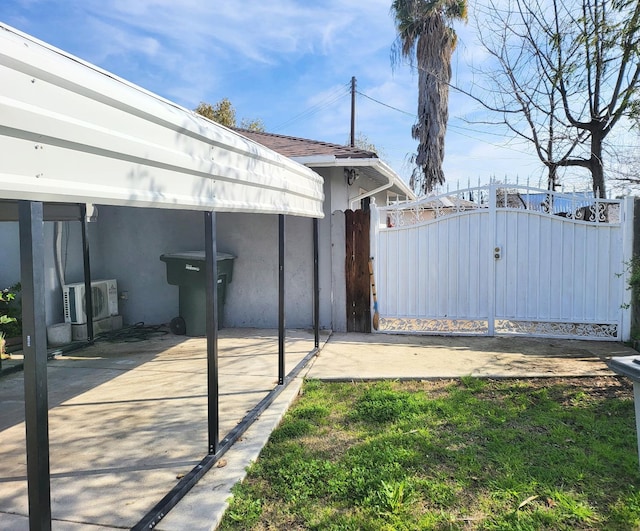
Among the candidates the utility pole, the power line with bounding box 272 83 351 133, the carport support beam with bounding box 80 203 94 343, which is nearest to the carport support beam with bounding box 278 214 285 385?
the carport support beam with bounding box 80 203 94 343

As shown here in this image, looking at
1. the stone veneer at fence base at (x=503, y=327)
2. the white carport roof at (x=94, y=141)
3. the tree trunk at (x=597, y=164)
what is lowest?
the stone veneer at fence base at (x=503, y=327)

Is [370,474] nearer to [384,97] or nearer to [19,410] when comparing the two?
[19,410]

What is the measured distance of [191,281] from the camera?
24.0 feet

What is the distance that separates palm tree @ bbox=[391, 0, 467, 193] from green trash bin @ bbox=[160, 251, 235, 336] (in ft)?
40.2

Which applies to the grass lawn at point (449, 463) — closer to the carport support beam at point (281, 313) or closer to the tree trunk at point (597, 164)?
the carport support beam at point (281, 313)

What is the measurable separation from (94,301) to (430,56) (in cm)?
1431

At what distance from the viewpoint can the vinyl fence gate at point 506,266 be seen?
6.49 meters

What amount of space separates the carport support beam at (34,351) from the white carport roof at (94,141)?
0.12 m

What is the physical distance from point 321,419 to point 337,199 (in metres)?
4.41

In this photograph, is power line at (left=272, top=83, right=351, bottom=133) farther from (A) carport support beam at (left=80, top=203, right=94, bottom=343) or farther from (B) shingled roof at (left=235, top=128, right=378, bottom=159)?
(A) carport support beam at (left=80, top=203, right=94, bottom=343)

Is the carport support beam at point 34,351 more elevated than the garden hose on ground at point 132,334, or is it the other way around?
the carport support beam at point 34,351

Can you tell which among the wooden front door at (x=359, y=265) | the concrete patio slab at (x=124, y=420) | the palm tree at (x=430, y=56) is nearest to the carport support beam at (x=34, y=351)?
the concrete patio slab at (x=124, y=420)

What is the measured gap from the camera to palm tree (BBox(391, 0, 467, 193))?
1680cm

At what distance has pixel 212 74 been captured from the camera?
60.8ft
